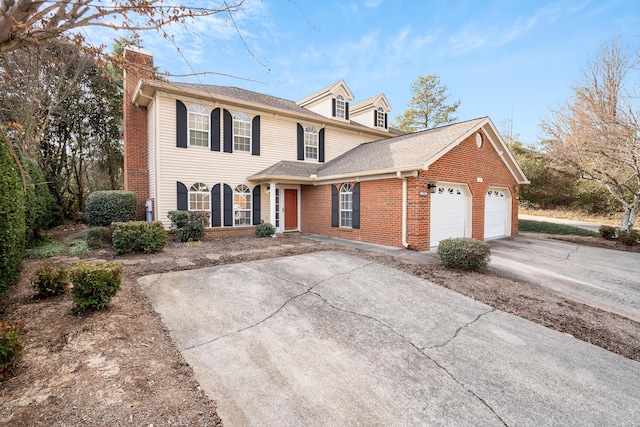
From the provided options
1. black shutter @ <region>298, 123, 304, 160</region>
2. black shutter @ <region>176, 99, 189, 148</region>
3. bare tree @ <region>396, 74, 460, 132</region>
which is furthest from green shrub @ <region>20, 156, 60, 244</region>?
bare tree @ <region>396, 74, 460, 132</region>

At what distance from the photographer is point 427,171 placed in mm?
9203

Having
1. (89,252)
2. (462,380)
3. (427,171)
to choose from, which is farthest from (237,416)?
(427,171)

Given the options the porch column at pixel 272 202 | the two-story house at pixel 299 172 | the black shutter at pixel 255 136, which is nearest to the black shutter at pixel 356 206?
the two-story house at pixel 299 172

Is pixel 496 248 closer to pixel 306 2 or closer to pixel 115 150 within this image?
pixel 306 2

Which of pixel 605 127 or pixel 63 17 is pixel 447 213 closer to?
pixel 605 127

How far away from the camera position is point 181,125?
1060cm

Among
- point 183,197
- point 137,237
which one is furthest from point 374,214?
point 137,237

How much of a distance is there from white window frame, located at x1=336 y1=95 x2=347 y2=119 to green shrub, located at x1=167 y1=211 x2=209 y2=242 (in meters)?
9.37

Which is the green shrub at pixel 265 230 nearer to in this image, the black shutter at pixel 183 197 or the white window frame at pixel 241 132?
the black shutter at pixel 183 197

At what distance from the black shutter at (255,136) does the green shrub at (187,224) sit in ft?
12.9

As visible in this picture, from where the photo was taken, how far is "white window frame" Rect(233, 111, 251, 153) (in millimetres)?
11875

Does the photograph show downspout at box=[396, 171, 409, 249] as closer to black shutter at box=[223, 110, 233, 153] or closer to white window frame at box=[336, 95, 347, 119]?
black shutter at box=[223, 110, 233, 153]

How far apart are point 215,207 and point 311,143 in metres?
5.75

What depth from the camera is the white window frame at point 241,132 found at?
11875 millimetres
